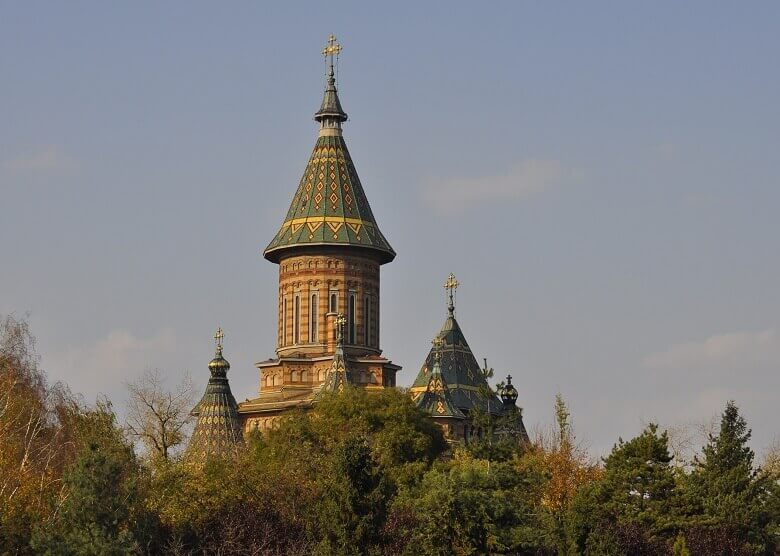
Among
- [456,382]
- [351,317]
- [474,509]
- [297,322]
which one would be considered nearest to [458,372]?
[456,382]

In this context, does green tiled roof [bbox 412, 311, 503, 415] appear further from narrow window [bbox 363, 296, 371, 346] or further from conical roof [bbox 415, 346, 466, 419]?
narrow window [bbox 363, 296, 371, 346]

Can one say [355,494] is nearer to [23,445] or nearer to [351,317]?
[23,445]

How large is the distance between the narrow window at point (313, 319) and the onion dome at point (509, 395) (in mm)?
8522

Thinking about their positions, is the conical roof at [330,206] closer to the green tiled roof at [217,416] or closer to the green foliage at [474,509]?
the green tiled roof at [217,416]

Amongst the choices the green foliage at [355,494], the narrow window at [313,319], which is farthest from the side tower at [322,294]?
Result: the green foliage at [355,494]

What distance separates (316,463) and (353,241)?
91.8ft

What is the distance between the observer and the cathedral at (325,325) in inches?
3263

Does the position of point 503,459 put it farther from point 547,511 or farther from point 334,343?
point 334,343

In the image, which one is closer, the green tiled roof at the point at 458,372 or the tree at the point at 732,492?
the tree at the point at 732,492

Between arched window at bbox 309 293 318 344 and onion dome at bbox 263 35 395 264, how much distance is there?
7.45 feet

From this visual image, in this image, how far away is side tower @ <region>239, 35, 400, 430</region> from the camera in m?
83.4

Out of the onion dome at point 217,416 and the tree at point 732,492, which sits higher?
the onion dome at point 217,416

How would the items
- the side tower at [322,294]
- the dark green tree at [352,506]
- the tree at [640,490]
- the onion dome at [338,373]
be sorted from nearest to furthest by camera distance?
the dark green tree at [352,506] < the tree at [640,490] < the onion dome at [338,373] < the side tower at [322,294]

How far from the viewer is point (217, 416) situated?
273 feet
